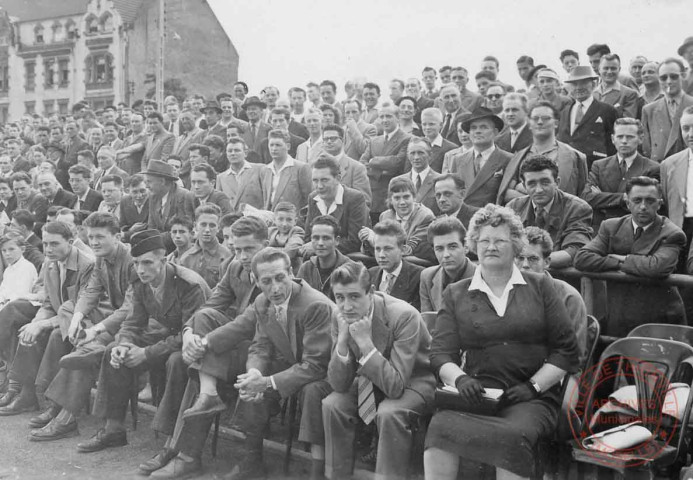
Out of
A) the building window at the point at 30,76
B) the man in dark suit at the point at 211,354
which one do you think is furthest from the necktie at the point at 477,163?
the building window at the point at 30,76

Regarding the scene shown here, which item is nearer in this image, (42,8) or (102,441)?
(102,441)

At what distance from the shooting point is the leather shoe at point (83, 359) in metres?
6.11

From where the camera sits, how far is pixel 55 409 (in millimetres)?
6461

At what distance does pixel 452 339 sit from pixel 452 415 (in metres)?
0.46

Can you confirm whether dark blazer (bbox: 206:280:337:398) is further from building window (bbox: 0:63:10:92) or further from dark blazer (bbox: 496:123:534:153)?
building window (bbox: 0:63:10:92)

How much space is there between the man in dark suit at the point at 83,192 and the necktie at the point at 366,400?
22.9 feet

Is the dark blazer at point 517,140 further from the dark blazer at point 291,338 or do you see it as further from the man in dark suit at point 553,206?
the dark blazer at point 291,338

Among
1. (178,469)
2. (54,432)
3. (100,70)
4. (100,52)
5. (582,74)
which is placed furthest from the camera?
(100,70)

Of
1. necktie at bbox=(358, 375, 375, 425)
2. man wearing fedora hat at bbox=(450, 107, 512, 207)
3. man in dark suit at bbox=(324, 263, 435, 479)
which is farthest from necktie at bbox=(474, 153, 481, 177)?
necktie at bbox=(358, 375, 375, 425)

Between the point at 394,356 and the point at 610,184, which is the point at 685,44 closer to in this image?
the point at 610,184

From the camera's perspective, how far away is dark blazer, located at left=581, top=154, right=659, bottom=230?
6477 mm

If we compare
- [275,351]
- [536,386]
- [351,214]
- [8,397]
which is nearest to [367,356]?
[536,386]

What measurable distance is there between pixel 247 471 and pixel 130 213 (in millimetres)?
4883

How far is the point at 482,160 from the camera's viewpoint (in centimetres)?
733
